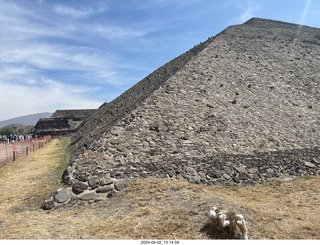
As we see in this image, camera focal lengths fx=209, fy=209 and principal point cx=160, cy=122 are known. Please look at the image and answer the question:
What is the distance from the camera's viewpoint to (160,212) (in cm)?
708

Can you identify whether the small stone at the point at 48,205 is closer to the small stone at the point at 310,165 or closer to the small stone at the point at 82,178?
the small stone at the point at 82,178

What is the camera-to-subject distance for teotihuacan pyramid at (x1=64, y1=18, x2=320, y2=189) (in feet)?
37.8

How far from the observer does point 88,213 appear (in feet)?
25.2

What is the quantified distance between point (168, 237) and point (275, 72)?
27972mm

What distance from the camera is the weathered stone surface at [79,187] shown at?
9.19 meters

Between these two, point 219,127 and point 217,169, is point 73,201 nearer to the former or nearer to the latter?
point 217,169

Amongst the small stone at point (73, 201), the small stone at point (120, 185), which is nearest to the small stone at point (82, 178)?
the small stone at point (73, 201)

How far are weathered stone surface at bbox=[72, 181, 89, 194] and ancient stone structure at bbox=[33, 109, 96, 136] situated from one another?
37.7 meters

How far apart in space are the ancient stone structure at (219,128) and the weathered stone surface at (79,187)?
3.1 inches

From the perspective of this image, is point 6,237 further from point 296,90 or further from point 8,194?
point 296,90

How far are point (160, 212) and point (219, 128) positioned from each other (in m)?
10.3

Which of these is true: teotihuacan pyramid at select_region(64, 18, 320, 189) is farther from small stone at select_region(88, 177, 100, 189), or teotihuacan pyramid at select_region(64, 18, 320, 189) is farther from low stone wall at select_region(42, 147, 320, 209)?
small stone at select_region(88, 177, 100, 189)

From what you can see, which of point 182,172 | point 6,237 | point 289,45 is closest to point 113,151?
point 182,172

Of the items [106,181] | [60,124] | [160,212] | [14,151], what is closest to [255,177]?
[160,212]
